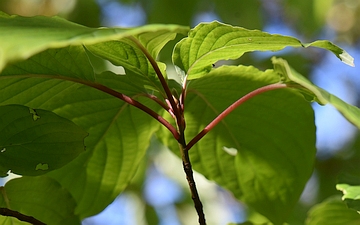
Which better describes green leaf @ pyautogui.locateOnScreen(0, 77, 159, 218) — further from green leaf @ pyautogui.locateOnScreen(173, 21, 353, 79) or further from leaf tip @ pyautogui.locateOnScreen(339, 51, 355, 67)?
leaf tip @ pyautogui.locateOnScreen(339, 51, 355, 67)

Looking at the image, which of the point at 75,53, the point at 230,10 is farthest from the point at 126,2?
the point at 75,53

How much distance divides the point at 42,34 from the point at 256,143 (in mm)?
693

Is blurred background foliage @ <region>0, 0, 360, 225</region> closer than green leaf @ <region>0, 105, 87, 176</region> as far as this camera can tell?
No

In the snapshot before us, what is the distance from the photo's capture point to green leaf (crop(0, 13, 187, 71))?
450mm

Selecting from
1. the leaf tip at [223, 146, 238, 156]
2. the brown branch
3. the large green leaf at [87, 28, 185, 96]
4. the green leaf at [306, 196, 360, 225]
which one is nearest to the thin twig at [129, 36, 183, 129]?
the large green leaf at [87, 28, 185, 96]

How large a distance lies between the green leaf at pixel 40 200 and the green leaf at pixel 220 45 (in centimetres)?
33

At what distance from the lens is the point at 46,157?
78 centimetres

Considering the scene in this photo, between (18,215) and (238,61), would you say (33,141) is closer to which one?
(18,215)

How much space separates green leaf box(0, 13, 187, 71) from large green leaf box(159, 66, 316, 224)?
442 millimetres

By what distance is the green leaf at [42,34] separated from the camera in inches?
17.7

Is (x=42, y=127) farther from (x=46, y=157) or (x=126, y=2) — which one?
(x=126, y=2)

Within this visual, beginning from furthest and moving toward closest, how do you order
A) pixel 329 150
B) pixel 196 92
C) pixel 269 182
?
pixel 329 150, pixel 269 182, pixel 196 92

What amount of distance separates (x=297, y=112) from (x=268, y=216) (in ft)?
0.83

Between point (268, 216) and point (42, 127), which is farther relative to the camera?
point (268, 216)
